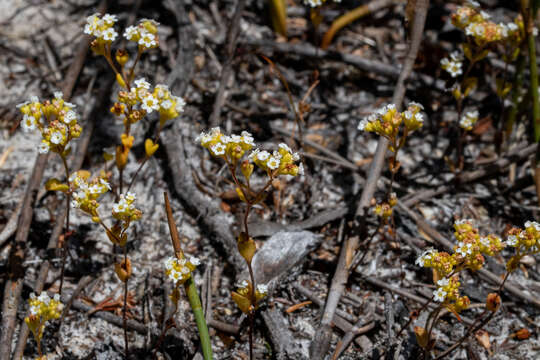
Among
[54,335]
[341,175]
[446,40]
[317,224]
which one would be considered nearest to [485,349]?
[317,224]

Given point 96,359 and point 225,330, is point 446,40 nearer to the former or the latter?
point 225,330

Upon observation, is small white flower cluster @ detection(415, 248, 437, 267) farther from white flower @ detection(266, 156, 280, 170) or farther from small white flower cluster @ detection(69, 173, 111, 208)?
small white flower cluster @ detection(69, 173, 111, 208)

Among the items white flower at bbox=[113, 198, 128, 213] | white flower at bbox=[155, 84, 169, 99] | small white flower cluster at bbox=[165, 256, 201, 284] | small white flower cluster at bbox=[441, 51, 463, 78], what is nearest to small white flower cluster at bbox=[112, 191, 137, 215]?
white flower at bbox=[113, 198, 128, 213]

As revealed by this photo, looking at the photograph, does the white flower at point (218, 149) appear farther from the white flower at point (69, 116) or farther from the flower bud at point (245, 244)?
the white flower at point (69, 116)

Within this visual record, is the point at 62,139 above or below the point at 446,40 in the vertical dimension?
below

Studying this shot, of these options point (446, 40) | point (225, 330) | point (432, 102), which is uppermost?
point (446, 40)

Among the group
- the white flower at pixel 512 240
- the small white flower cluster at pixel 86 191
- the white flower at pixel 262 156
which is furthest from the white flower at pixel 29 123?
the white flower at pixel 512 240

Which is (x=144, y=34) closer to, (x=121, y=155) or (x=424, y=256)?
(x=121, y=155)
